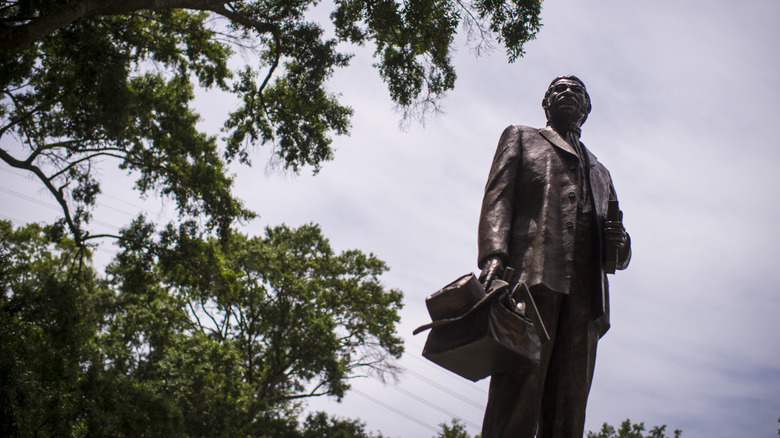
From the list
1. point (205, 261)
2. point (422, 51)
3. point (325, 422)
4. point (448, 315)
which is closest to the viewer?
point (448, 315)

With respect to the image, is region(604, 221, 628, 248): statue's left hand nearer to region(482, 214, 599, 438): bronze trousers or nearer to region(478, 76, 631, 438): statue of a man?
region(478, 76, 631, 438): statue of a man

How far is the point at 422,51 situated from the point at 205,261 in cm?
587

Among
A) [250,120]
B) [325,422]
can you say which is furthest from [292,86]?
[325,422]

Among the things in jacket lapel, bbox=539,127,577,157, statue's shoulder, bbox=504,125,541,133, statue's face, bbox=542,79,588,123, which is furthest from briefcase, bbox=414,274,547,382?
statue's face, bbox=542,79,588,123

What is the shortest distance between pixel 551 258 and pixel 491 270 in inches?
13.9

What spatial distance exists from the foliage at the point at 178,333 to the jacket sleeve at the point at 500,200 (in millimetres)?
7375

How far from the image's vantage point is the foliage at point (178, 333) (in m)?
10.4

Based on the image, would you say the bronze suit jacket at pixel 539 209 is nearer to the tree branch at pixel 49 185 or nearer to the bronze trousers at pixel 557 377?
the bronze trousers at pixel 557 377

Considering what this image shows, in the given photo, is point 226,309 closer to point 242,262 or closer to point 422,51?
point 242,262

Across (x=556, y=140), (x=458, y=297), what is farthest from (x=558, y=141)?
(x=458, y=297)

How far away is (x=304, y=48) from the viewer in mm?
11070

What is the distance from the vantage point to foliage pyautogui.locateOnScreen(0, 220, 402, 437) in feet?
34.0

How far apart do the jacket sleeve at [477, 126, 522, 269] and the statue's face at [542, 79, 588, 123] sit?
1.01 ft

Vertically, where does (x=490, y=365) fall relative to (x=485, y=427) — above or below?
above
